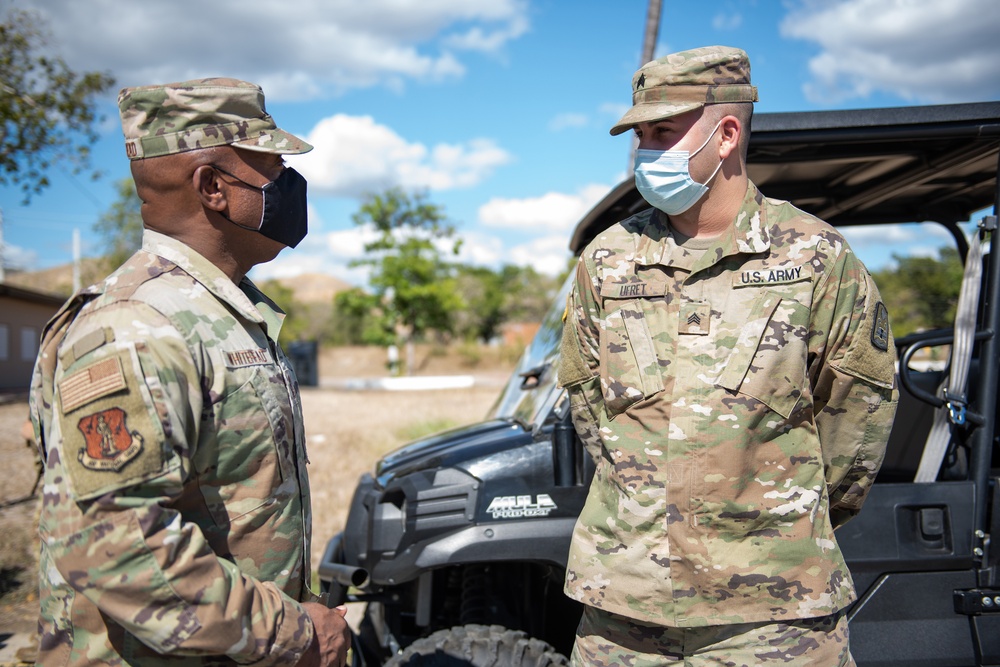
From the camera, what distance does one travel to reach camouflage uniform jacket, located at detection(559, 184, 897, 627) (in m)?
1.90

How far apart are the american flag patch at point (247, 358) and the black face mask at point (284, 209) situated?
0.29m

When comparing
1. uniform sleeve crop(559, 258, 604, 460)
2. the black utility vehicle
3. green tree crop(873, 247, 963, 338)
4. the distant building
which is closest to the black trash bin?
the distant building

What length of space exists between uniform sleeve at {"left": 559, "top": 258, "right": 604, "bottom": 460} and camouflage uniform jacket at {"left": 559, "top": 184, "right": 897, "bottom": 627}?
64mm

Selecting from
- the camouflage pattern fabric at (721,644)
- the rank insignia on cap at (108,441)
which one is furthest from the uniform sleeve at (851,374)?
the rank insignia on cap at (108,441)

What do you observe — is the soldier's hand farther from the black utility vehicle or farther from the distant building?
the distant building

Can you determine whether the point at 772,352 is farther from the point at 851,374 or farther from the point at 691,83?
the point at 691,83

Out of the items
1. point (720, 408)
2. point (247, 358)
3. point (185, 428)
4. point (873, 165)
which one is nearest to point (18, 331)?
point (873, 165)

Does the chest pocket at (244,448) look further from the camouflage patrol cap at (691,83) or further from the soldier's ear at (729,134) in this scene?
the soldier's ear at (729,134)

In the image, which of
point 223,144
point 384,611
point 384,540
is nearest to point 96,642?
point 223,144

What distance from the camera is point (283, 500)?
1.59 m

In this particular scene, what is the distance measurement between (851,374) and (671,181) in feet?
2.17

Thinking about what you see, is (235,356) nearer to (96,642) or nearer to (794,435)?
(96,642)

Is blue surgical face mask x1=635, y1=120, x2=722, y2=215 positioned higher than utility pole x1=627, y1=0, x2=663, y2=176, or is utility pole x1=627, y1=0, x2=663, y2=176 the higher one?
utility pole x1=627, y1=0, x2=663, y2=176

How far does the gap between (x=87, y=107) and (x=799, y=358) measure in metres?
9.35
